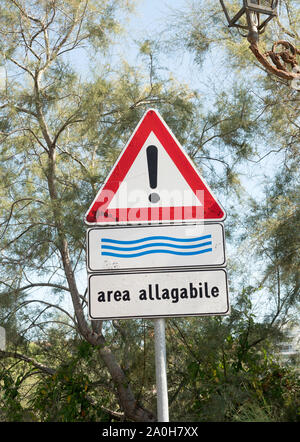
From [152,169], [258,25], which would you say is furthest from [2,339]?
[152,169]

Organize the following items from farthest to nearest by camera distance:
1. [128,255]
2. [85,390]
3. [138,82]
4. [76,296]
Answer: [138,82]
[76,296]
[85,390]
[128,255]

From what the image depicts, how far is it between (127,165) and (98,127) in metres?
5.12

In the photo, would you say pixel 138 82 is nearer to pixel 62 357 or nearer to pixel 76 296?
pixel 76 296

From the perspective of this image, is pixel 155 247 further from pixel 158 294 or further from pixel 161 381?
pixel 161 381

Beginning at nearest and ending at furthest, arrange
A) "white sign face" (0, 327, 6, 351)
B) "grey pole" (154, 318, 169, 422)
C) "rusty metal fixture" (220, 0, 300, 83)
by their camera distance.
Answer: "grey pole" (154, 318, 169, 422)
"rusty metal fixture" (220, 0, 300, 83)
"white sign face" (0, 327, 6, 351)

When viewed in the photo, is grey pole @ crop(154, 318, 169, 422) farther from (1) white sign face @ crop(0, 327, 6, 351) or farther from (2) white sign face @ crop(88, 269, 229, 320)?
(1) white sign face @ crop(0, 327, 6, 351)

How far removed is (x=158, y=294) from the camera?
5.93 feet

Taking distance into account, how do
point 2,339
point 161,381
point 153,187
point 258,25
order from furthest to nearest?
point 2,339 < point 258,25 < point 153,187 < point 161,381

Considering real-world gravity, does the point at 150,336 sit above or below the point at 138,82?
below

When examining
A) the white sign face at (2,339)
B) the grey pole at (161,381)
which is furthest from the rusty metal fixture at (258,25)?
the white sign face at (2,339)

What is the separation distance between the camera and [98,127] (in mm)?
6949

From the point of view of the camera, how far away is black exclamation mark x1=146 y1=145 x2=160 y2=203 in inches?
75.3

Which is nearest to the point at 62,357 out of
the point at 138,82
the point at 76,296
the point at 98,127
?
the point at 76,296

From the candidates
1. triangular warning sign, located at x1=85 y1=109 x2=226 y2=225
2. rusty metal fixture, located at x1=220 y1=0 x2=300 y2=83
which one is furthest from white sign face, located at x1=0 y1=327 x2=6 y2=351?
triangular warning sign, located at x1=85 y1=109 x2=226 y2=225
